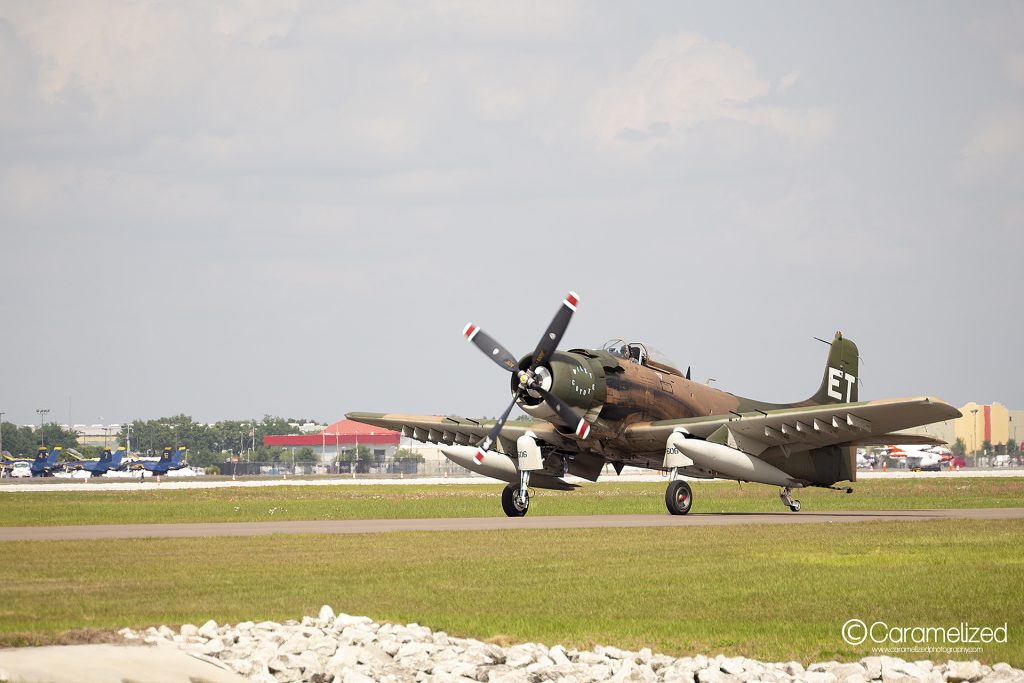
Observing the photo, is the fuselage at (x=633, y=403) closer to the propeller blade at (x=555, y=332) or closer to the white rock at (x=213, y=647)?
the propeller blade at (x=555, y=332)

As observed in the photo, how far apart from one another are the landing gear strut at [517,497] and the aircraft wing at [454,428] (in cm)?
176

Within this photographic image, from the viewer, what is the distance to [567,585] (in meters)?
17.8

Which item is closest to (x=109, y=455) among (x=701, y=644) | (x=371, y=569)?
(x=371, y=569)

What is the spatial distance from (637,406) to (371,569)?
15.8 metres

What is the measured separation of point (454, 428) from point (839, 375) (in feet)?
40.9

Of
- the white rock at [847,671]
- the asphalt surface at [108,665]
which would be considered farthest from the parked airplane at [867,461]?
the asphalt surface at [108,665]

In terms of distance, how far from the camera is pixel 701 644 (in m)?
13.7

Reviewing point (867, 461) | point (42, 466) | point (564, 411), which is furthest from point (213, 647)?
point (867, 461)

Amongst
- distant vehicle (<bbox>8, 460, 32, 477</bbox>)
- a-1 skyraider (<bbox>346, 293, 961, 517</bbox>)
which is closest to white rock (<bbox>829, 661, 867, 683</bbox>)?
a-1 skyraider (<bbox>346, 293, 961, 517</bbox>)

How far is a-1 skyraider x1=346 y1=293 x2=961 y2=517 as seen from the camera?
32.3 metres

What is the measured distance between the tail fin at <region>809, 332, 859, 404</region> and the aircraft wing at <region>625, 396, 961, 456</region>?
3755mm

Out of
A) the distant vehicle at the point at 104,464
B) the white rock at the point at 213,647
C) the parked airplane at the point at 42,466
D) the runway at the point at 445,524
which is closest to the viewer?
the white rock at the point at 213,647

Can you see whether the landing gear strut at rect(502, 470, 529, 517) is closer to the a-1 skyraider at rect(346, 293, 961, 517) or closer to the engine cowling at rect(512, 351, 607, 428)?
the a-1 skyraider at rect(346, 293, 961, 517)

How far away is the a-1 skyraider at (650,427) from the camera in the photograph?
1271 inches
